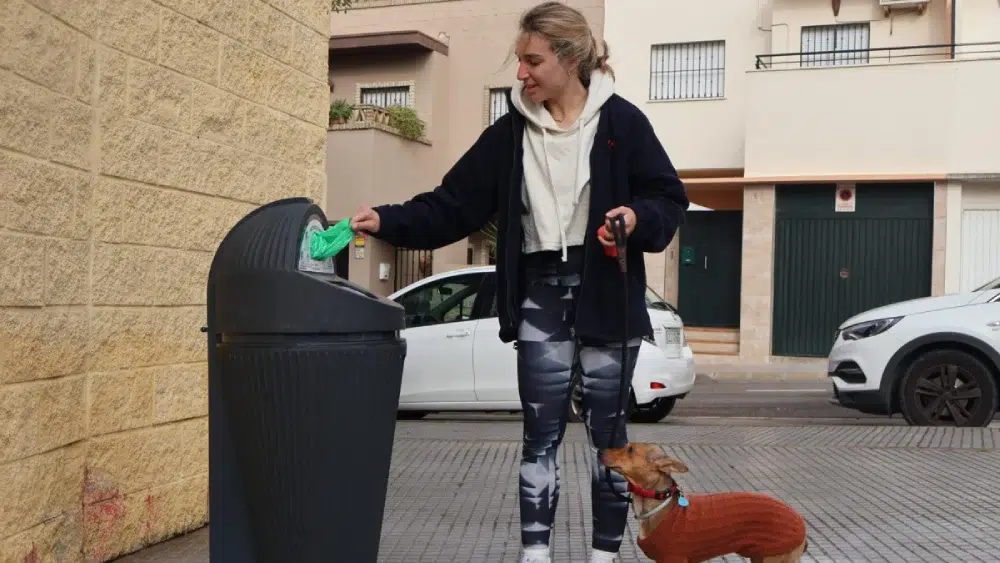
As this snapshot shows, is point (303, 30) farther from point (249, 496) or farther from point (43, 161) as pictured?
point (249, 496)

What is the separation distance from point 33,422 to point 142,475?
96 cm

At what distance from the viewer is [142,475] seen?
5059mm

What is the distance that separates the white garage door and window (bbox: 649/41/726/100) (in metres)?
5.71

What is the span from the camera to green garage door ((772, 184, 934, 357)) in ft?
73.4

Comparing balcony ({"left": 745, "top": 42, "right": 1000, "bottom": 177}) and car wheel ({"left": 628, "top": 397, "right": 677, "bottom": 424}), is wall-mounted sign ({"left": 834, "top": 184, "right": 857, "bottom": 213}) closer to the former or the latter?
balcony ({"left": 745, "top": 42, "right": 1000, "bottom": 177})

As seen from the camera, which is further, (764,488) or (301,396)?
(764,488)

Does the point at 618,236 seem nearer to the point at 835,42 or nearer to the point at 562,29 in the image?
the point at 562,29

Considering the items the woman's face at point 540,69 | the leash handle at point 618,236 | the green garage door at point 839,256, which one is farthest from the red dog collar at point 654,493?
the green garage door at point 839,256

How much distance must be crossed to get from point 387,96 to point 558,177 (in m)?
25.1

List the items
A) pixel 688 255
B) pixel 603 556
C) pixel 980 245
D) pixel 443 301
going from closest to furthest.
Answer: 1. pixel 603 556
2. pixel 443 301
3. pixel 980 245
4. pixel 688 255

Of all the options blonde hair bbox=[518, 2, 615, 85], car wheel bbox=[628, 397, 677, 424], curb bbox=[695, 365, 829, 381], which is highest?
blonde hair bbox=[518, 2, 615, 85]

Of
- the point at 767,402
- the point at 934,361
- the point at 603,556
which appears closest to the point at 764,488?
the point at 603,556

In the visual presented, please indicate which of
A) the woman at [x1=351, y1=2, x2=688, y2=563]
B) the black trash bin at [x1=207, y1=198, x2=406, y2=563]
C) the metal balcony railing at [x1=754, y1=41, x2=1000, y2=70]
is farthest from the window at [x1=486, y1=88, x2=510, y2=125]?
the black trash bin at [x1=207, y1=198, x2=406, y2=563]

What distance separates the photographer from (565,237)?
400 cm
